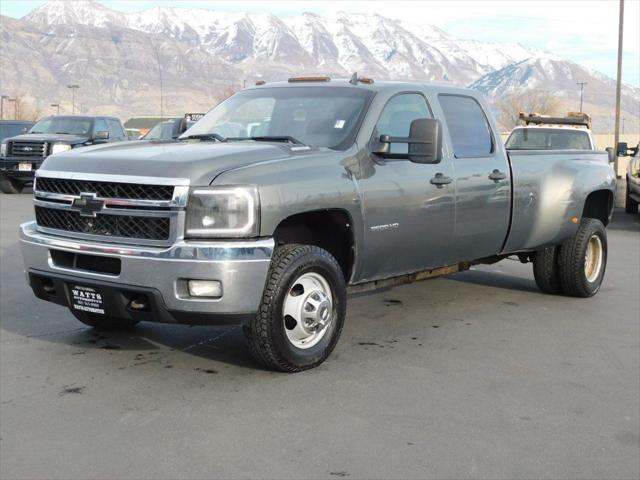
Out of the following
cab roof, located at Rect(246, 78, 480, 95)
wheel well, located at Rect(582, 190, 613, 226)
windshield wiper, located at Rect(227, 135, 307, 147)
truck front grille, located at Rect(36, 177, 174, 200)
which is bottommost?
wheel well, located at Rect(582, 190, 613, 226)

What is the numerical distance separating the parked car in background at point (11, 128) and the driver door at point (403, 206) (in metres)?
21.1

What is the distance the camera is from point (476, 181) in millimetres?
6934

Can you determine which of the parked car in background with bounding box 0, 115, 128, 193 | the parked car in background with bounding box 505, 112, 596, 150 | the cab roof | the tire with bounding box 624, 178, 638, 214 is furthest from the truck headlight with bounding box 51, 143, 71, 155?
the cab roof

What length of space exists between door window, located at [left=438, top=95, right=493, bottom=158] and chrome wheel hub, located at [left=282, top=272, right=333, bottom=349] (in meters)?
1.93

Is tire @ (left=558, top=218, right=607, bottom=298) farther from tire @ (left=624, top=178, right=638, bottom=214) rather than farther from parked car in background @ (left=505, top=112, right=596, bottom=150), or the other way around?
tire @ (left=624, top=178, right=638, bottom=214)

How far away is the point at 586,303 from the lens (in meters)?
8.35

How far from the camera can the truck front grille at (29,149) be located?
1978 centimetres

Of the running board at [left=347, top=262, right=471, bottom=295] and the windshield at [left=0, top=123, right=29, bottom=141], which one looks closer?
the running board at [left=347, top=262, right=471, bottom=295]

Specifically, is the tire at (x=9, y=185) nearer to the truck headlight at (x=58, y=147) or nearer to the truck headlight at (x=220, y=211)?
the truck headlight at (x=58, y=147)

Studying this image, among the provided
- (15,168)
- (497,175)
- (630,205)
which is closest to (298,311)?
(497,175)

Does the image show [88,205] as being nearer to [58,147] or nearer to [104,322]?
[104,322]

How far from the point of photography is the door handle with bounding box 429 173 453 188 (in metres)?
6.49

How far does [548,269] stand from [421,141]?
310cm

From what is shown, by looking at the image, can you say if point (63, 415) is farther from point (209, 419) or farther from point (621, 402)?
point (621, 402)
